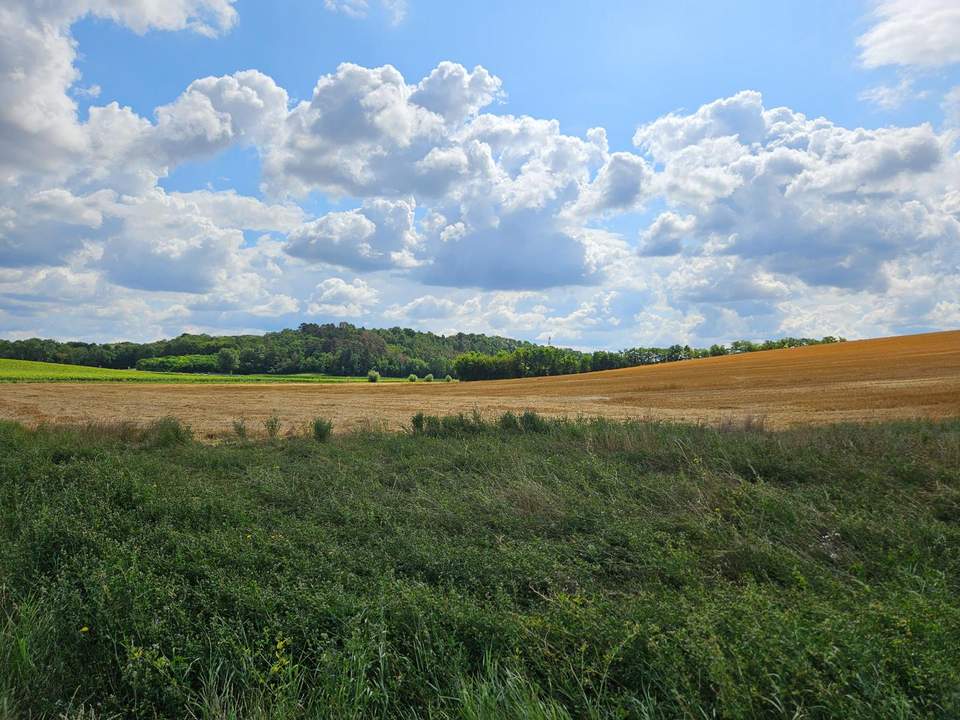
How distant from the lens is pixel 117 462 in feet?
36.5

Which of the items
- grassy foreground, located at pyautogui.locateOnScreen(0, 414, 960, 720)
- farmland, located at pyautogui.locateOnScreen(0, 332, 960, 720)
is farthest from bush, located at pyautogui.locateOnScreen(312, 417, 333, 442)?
grassy foreground, located at pyautogui.locateOnScreen(0, 414, 960, 720)

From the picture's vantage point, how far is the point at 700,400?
35812mm

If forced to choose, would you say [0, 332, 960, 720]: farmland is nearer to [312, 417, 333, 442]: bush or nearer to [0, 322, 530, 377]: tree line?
[312, 417, 333, 442]: bush

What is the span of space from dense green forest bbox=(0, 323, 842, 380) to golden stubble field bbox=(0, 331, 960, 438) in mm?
38656

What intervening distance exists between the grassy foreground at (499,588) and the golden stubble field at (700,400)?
31.2ft

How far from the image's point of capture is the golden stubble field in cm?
2520

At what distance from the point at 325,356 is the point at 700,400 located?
84583mm

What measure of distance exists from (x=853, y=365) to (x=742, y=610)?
1943 inches

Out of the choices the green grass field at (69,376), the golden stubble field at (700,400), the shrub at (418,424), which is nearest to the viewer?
the shrub at (418,424)

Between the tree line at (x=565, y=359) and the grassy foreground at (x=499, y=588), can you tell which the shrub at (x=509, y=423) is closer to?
the grassy foreground at (x=499, y=588)

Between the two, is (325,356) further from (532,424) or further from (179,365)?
(532,424)

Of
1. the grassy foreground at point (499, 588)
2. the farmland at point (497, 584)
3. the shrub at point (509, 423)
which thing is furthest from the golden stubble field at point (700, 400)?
the grassy foreground at point (499, 588)

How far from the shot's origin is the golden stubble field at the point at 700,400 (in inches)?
992

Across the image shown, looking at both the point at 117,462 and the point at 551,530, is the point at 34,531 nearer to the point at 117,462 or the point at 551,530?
the point at 117,462
